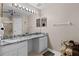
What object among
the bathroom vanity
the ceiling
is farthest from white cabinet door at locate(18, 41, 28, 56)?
the ceiling

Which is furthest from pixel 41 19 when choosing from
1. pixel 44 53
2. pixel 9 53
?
pixel 9 53

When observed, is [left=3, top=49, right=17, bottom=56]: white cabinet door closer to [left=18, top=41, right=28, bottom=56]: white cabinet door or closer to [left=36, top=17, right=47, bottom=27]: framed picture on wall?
[left=18, top=41, right=28, bottom=56]: white cabinet door

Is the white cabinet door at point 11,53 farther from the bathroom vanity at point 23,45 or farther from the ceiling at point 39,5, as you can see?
the ceiling at point 39,5

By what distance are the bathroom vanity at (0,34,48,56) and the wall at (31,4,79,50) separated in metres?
0.14

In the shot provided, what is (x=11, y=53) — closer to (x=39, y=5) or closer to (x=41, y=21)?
(x=41, y=21)

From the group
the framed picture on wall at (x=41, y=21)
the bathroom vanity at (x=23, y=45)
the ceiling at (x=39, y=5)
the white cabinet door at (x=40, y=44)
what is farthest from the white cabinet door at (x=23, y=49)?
the ceiling at (x=39, y=5)

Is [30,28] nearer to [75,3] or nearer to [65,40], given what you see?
[65,40]

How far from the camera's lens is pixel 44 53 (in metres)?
1.91

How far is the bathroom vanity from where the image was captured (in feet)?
5.74

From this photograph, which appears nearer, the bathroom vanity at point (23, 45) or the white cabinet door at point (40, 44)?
the bathroom vanity at point (23, 45)

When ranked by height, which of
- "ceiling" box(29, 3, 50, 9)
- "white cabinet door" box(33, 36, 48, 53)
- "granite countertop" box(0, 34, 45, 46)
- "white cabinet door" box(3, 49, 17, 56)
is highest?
"ceiling" box(29, 3, 50, 9)

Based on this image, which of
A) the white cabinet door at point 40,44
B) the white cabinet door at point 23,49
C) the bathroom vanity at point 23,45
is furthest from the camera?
the white cabinet door at point 40,44

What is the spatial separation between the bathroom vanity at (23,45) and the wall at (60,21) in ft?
0.44

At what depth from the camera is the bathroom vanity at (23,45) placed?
1.75 metres
